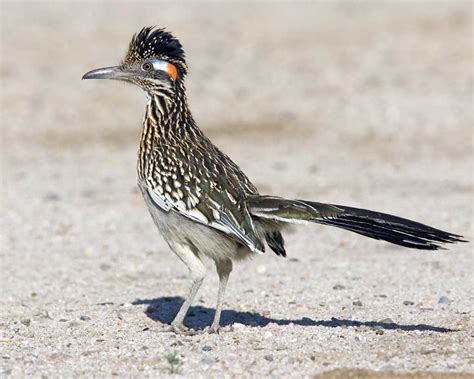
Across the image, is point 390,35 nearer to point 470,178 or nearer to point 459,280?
point 470,178

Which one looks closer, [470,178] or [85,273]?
[85,273]

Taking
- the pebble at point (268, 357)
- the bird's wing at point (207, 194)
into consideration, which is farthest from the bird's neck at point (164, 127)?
the pebble at point (268, 357)

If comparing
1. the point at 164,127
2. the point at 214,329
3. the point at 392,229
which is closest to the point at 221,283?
the point at 214,329

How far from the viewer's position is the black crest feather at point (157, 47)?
31.6 feet

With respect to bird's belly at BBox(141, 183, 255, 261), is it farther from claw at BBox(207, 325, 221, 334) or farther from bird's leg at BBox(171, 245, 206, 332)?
claw at BBox(207, 325, 221, 334)

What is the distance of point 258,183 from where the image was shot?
675 inches

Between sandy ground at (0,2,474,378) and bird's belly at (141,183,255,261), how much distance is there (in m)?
0.64

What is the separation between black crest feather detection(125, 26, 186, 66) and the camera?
9.62 meters

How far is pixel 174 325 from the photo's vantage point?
30.2ft

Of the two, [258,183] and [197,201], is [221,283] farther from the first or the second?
[258,183]

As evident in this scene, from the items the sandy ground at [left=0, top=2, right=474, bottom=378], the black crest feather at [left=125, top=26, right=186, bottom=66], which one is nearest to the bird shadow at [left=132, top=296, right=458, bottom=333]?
the sandy ground at [left=0, top=2, right=474, bottom=378]

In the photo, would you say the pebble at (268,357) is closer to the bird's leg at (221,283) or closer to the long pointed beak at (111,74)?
the bird's leg at (221,283)

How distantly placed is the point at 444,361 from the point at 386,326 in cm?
136

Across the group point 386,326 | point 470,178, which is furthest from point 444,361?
point 470,178
